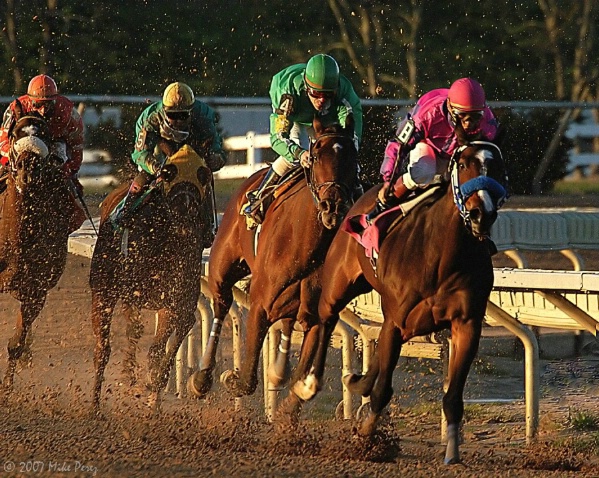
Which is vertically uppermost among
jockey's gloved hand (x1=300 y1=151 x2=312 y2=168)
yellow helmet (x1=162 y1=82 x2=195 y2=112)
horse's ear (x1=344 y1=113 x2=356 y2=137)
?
yellow helmet (x1=162 y1=82 x2=195 y2=112)

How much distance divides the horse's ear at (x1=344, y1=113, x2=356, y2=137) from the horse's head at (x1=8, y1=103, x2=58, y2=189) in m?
2.09

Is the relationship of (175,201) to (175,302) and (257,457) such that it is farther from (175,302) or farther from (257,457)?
(257,457)

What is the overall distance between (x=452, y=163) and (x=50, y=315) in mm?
6100

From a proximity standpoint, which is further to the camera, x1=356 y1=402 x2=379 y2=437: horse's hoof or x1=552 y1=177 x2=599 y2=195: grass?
x1=552 y1=177 x2=599 y2=195: grass

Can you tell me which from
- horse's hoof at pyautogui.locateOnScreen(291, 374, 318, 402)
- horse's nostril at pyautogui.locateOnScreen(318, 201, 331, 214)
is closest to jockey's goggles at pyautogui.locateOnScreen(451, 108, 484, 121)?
horse's nostril at pyautogui.locateOnScreen(318, 201, 331, 214)

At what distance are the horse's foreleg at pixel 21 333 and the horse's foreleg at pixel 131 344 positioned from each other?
1.77 feet

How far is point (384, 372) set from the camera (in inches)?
249

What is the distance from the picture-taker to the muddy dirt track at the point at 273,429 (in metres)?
5.61

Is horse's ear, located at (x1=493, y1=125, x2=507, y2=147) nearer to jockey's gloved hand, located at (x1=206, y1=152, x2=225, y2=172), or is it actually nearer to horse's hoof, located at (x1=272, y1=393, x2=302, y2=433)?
horse's hoof, located at (x1=272, y1=393, x2=302, y2=433)

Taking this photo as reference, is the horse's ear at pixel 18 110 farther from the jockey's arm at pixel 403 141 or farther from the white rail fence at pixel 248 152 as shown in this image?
the white rail fence at pixel 248 152

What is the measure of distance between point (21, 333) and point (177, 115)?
1.64m

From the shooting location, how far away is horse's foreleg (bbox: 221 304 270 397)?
24.0ft

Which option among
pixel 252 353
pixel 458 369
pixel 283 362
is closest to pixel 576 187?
pixel 283 362

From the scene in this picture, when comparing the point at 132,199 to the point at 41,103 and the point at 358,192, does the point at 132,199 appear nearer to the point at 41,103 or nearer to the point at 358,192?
the point at 41,103
